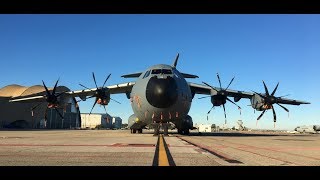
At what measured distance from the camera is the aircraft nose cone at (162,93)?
2147 centimetres

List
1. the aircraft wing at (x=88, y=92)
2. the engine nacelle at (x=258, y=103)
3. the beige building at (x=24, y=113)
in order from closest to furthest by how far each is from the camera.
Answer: the engine nacelle at (x=258, y=103)
the aircraft wing at (x=88, y=92)
the beige building at (x=24, y=113)

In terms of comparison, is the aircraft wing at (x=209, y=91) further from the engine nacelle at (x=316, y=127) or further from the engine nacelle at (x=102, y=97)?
the engine nacelle at (x=316, y=127)

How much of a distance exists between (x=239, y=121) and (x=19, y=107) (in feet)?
215

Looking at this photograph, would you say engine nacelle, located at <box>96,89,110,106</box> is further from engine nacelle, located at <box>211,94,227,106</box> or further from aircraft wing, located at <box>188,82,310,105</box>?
engine nacelle, located at <box>211,94,227,106</box>

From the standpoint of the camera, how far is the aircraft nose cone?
70.4 ft

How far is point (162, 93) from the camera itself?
843 inches

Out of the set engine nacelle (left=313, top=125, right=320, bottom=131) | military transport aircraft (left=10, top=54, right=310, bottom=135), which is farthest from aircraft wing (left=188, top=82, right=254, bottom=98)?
engine nacelle (left=313, top=125, right=320, bottom=131)

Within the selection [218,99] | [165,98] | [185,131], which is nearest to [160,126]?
[165,98]

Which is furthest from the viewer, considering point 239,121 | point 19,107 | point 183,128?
point 239,121

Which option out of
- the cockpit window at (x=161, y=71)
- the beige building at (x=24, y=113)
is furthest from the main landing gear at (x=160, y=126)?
the beige building at (x=24, y=113)
